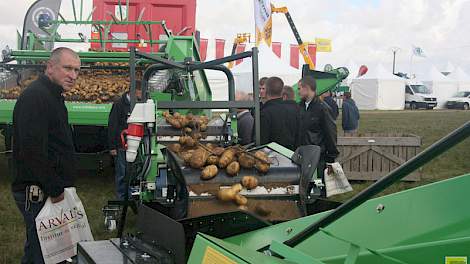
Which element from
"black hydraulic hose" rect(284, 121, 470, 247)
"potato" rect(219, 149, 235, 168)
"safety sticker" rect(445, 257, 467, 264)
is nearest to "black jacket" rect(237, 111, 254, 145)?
"potato" rect(219, 149, 235, 168)

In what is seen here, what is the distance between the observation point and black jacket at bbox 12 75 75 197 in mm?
3453

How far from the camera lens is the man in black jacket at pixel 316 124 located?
597cm

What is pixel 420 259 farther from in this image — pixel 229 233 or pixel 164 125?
pixel 164 125

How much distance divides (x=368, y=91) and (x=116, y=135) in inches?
1409

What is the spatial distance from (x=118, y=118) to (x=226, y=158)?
3539 mm

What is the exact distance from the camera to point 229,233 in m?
2.88

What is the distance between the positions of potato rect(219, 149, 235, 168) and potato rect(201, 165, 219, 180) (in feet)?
0.23

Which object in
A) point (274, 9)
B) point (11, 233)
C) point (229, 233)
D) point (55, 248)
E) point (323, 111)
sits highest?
point (274, 9)

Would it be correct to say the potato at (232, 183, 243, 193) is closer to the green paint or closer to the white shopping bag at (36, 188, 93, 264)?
the green paint

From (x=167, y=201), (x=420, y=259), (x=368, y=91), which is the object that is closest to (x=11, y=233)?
(x=167, y=201)

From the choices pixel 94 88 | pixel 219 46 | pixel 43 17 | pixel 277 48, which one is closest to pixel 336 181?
pixel 94 88

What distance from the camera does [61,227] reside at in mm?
3650

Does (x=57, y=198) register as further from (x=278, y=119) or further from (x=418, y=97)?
(x=418, y=97)

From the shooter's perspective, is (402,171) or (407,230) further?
(407,230)
